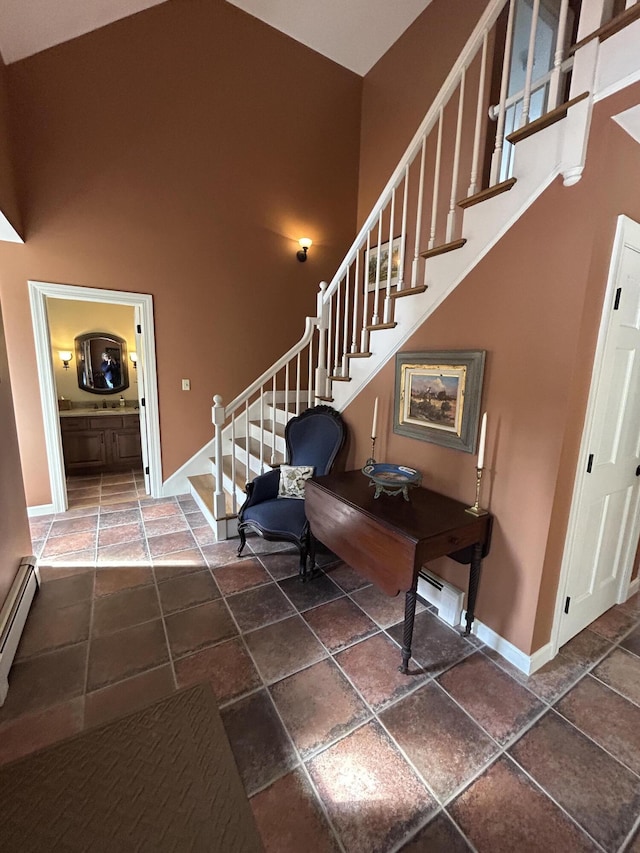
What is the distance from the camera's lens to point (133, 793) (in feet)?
3.81

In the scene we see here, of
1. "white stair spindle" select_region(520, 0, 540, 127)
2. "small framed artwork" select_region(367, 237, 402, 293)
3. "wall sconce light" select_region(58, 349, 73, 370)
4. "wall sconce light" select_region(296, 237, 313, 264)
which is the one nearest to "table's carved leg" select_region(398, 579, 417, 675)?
"white stair spindle" select_region(520, 0, 540, 127)

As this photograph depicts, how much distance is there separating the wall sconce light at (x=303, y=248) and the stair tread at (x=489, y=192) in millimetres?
2668

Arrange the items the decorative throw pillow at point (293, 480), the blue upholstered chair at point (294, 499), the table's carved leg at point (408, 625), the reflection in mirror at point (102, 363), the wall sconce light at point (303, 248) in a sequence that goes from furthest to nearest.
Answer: the reflection in mirror at point (102, 363), the wall sconce light at point (303, 248), the decorative throw pillow at point (293, 480), the blue upholstered chair at point (294, 499), the table's carved leg at point (408, 625)

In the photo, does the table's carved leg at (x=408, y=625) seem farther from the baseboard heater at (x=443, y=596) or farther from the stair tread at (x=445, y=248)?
the stair tread at (x=445, y=248)

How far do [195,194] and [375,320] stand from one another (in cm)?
250

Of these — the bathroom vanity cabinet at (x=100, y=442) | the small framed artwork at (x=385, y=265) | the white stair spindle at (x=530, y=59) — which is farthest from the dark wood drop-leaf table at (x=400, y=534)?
the bathroom vanity cabinet at (x=100, y=442)

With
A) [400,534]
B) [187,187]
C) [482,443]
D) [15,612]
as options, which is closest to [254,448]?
[15,612]

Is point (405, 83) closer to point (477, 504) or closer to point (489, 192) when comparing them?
point (489, 192)

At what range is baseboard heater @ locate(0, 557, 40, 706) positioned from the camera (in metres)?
1.60

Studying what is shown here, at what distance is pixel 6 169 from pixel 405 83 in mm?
3587

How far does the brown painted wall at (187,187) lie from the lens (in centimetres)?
300

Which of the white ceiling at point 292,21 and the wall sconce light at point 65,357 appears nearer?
the white ceiling at point 292,21

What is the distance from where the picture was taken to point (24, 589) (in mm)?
1987

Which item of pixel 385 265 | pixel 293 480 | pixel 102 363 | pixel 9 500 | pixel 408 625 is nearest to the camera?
pixel 408 625
